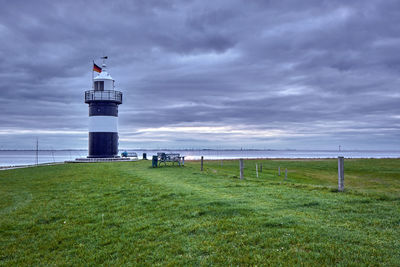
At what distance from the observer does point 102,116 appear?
37.8 meters

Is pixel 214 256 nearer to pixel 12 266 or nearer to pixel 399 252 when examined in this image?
pixel 399 252

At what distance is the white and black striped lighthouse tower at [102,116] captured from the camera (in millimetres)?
37656

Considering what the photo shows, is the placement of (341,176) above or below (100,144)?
below

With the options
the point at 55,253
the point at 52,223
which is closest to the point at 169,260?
the point at 55,253

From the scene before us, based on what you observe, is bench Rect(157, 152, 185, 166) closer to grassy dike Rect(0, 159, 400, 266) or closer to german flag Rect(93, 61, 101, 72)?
grassy dike Rect(0, 159, 400, 266)

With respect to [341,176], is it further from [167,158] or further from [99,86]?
[99,86]

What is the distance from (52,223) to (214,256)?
5039 millimetres

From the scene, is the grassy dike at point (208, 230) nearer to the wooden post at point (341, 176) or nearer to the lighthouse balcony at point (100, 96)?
the wooden post at point (341, 176)

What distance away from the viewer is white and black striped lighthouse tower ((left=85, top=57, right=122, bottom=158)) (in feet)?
124

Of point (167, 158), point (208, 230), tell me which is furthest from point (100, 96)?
point (208, 230)

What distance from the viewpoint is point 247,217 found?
7.31 meters

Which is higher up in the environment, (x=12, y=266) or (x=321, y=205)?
(x=321, y=205)

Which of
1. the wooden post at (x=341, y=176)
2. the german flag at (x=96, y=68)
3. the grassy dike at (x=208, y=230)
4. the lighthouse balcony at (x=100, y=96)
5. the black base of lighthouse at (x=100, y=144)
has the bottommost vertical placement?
the grassy dike at (x=208, y=230)

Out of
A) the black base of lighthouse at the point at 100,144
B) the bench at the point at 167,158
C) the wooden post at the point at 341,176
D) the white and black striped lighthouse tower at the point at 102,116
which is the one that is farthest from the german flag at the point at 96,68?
the wooden post at the point at 341,176
